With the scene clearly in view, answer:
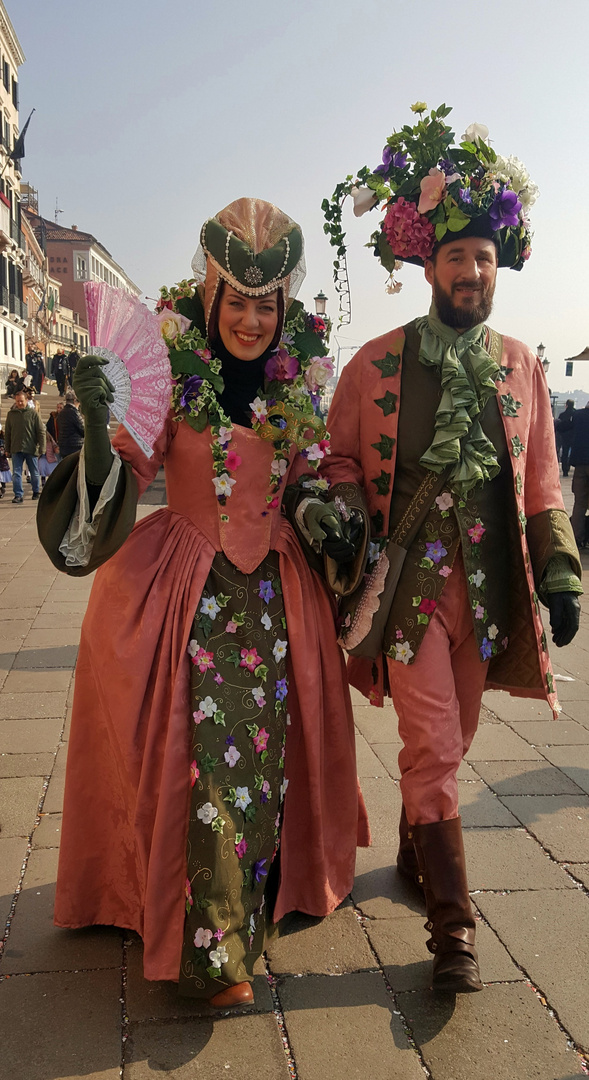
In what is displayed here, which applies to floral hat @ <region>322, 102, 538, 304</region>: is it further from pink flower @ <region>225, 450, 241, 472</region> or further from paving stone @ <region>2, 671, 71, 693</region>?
paving stone @ <region>2, 671, 71, 693</region>

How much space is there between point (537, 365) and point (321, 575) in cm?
91

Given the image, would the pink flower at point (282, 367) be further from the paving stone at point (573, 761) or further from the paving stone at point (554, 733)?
the paving stone at point (554, 733)

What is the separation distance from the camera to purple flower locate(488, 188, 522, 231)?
2393 millimetres

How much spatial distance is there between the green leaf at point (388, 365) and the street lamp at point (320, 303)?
258 mm

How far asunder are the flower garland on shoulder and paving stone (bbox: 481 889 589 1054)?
1.35 meters

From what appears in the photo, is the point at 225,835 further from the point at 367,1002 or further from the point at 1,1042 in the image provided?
the point at 1,1042

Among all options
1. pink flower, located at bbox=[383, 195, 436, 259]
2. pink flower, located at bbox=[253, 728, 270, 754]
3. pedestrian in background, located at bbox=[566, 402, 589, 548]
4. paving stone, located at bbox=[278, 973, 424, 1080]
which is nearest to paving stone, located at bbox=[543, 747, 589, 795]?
paving stone, located at bbox=[278, 973, 424, 1080]

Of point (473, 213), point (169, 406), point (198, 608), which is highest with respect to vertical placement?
point (473, 213)

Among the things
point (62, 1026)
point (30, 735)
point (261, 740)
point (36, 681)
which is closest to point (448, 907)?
point (261, 740)

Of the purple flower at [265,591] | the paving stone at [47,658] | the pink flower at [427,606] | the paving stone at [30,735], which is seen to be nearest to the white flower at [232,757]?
the purple flower at [265,591]

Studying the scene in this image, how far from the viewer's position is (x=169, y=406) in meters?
2.30

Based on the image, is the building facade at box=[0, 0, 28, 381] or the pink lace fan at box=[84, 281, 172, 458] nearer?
the pink lace fan at box=[84, 281, 172, 458]

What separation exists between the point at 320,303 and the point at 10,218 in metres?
40.4

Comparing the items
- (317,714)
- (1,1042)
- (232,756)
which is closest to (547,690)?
(317,714)
